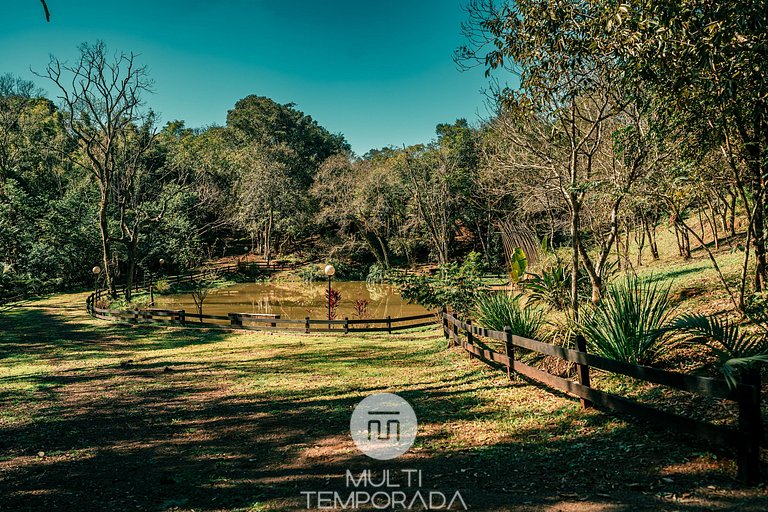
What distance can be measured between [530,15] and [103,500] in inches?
346

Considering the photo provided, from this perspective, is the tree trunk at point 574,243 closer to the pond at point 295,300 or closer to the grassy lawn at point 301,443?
the grassy lawn at point 301,443

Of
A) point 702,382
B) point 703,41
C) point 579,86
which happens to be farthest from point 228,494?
point 579,86

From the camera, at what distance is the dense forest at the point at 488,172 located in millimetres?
6906

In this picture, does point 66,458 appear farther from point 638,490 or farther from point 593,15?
point 593,15

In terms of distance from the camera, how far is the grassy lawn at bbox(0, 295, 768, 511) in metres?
4.03

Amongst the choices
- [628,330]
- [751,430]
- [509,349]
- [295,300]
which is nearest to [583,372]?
Answer: [628,330]

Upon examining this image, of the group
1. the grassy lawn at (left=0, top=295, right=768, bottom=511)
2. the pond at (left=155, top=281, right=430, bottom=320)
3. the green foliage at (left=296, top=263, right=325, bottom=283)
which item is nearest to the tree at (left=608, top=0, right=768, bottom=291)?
the grassy lawn at (left=0, top=295, right=768, bottom=511)

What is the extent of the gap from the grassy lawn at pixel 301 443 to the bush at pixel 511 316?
1.07m

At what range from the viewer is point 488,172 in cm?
2580

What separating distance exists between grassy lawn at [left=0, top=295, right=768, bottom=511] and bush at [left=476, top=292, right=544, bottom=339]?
107cm

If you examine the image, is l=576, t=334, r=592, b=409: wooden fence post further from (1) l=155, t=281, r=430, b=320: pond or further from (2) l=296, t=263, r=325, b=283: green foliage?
(2) l=296, t=263, r=325, b=283: green foliage

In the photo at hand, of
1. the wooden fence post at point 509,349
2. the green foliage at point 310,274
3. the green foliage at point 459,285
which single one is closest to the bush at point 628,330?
the wooden fence post at point 509,349

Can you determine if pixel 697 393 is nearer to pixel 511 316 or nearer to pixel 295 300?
pixel 511 316

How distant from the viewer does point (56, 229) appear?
3666 centimetres
